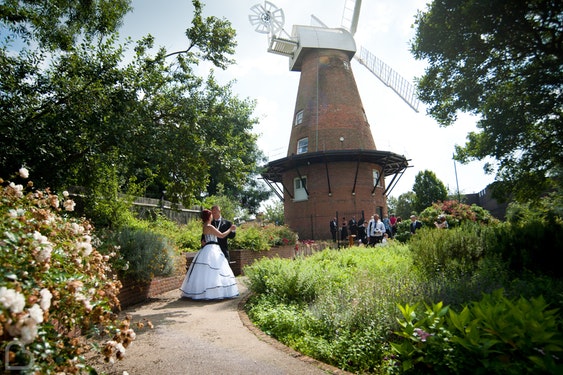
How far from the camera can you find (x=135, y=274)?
6.15 meters

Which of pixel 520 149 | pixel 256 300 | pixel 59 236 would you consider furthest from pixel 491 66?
pixel 59 236

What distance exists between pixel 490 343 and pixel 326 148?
19086 mm

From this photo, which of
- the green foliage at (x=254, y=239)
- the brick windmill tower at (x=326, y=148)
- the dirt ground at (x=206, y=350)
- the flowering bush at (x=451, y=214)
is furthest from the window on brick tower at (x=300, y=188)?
the dirt ground at (x=206, y=350)

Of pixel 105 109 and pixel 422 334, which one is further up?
pixel 105 109

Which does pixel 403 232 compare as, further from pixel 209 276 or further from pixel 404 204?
pixel 404 204

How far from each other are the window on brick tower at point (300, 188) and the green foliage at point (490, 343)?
1885 centimetres

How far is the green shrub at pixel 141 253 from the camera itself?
6059mm

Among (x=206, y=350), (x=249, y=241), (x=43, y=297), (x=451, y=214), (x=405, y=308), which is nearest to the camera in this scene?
(x=43, y=297)

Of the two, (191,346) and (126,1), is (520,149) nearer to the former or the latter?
(191,346)

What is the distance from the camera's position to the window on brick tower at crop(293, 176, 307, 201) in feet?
71.5

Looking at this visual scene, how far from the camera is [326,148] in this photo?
2077 cm

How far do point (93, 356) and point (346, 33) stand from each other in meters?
25.8

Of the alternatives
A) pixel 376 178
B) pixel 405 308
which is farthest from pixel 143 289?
pixel 376 178

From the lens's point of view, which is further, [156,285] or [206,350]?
[156,285]
